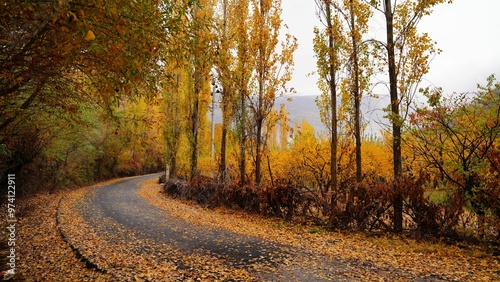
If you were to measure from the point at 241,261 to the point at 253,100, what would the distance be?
7.64 metres

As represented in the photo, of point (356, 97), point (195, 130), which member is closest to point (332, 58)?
point (356, 97)

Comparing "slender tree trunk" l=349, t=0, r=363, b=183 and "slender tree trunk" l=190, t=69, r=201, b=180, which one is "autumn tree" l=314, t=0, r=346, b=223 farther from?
"slender tree trunk" l=190, t=69, r=201, b=180

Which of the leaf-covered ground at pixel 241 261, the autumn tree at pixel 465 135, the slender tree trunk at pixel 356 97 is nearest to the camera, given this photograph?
the leaf-covered ground at pixel 241 261

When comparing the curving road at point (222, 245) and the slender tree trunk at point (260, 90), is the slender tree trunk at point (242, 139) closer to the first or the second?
the slender tree trunk at point (260, 90)

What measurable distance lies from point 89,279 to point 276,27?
35.5 feet

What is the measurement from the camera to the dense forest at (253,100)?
10.9 ft

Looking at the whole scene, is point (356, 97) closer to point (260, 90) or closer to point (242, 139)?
point (260, 90)

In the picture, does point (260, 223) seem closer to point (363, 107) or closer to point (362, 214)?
point (362, 214)

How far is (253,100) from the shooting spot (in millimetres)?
12398

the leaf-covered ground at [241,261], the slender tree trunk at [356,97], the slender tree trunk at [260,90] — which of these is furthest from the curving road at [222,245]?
the slender tree trunk at [356,97]

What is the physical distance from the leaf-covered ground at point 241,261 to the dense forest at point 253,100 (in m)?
1.16

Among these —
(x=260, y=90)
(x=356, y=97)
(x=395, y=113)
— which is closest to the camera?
(x=395, y=113)

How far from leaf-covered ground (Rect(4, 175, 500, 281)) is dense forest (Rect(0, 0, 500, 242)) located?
3.82 feet

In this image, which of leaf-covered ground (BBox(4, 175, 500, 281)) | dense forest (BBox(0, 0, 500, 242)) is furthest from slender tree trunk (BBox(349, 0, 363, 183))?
leaf-covered ground (BBox(4, 175, 500, 281))
